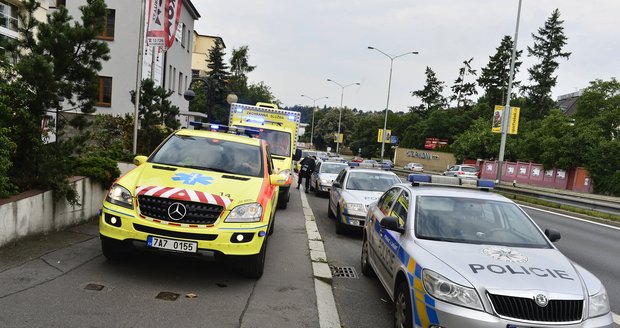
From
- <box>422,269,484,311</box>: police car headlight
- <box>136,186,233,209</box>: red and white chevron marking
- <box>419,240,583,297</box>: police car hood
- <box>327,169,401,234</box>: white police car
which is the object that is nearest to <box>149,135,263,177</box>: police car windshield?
<box>136,186,233,209</box>: red and white chevron marking

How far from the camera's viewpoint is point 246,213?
541cm

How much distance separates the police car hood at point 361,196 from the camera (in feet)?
33.1

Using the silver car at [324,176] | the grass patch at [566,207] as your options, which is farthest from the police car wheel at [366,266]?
the grass patch at [566,207]

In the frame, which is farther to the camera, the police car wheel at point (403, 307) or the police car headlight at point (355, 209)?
the police car headlight at point (355, 209)

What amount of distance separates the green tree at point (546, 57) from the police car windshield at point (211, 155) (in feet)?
213

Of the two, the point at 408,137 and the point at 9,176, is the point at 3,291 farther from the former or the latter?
the point at 408,137

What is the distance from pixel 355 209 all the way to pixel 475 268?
592cm

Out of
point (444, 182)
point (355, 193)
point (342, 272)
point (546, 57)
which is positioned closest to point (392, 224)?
point (444, 182)

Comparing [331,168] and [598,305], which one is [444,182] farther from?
[331,168]

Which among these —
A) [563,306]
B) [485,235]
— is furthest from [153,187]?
[563,306]

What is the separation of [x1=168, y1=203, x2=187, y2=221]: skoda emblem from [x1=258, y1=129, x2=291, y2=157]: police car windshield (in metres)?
9.33

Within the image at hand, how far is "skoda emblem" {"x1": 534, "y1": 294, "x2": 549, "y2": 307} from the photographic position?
3605 mm

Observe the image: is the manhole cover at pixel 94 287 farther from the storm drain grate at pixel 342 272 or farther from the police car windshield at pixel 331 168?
the police car windshield at pixel 331 168

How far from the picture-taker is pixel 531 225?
17.0 ft
